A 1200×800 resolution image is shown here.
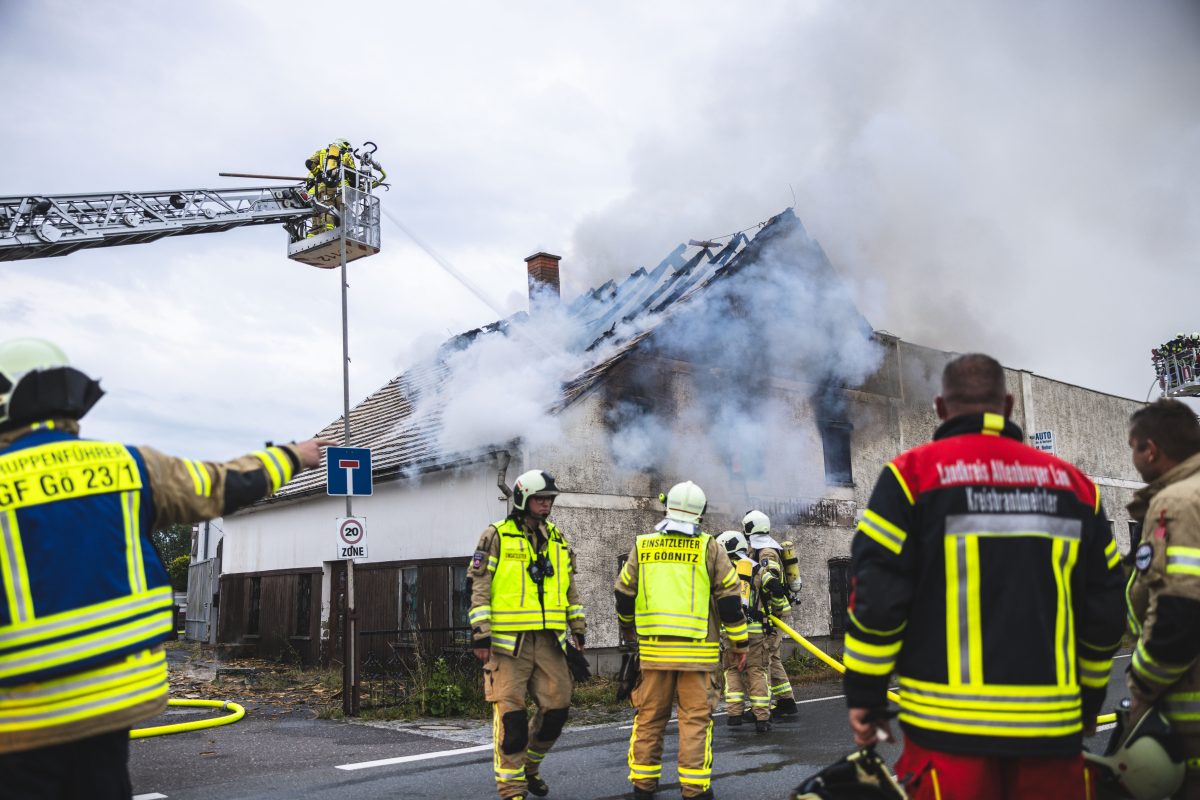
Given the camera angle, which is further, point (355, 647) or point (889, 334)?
point (889, 334)

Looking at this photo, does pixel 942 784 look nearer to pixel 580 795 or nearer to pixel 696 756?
pixel 696 756

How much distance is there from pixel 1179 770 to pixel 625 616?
3634mm

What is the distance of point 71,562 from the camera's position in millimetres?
2834

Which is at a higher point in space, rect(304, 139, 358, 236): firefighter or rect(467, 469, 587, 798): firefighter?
rect(304, 139, 358, 236): firefighter

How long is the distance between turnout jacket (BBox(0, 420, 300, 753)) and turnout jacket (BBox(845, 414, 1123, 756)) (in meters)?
2.15

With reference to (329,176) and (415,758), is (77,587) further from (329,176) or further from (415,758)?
(329,176)

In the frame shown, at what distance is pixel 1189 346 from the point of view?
24.1 metres

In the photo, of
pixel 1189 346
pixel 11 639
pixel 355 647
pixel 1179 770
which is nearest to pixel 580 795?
pixel 1179 770

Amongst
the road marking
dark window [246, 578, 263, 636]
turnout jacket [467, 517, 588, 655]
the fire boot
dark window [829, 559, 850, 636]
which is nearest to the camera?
turnout jacket [467, 517, 588, 655]

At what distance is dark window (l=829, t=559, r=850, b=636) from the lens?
16.6 metres

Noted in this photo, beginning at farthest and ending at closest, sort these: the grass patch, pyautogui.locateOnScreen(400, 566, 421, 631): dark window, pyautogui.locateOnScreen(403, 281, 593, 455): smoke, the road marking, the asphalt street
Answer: pyautogui.locateOnScreen(400, 566, 421, 631): dark window
the grass patch
pyautogui.locateOnScreen(403, 281, 593, 455): smoke
the road marking
the asphalt street

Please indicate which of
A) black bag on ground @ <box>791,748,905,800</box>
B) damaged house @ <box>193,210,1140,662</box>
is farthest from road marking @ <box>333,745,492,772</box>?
black bag on ground @ <box>791,748,905,800</box>

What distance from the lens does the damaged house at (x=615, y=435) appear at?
13.7 meters

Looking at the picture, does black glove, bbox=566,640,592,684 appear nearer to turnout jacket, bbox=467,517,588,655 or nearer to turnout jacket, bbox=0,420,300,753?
turnout jacket, bbox=467,517,588,655
